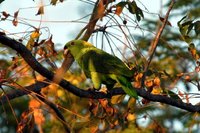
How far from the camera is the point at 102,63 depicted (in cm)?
387

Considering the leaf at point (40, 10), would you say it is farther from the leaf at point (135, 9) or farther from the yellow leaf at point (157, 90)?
the yellow leaf at point (157, 90)

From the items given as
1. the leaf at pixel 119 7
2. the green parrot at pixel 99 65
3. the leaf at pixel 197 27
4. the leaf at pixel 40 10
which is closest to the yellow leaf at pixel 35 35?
the leaf at pixel 40 10

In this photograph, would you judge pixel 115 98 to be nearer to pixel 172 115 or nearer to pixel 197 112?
pixel 197 112

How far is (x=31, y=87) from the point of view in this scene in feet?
10.9

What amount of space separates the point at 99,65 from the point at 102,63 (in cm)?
5

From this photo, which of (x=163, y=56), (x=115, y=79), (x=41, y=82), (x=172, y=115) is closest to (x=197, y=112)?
(x=115, y=79)

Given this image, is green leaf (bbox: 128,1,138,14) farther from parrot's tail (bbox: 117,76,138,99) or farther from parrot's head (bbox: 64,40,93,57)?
parrot's head (bbox: 64,40,93,57)

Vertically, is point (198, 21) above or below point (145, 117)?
above

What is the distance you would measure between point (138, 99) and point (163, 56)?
9.84m

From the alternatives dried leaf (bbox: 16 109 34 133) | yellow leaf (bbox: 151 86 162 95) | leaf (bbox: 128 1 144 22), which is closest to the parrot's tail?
yellow leaf (bbox: 151 86 162 95)

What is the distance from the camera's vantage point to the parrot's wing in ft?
12.2

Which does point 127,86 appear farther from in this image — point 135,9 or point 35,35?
point 35,35

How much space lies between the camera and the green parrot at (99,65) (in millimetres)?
3693

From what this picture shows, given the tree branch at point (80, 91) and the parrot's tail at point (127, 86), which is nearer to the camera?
the tree branch at point (80, 91)
